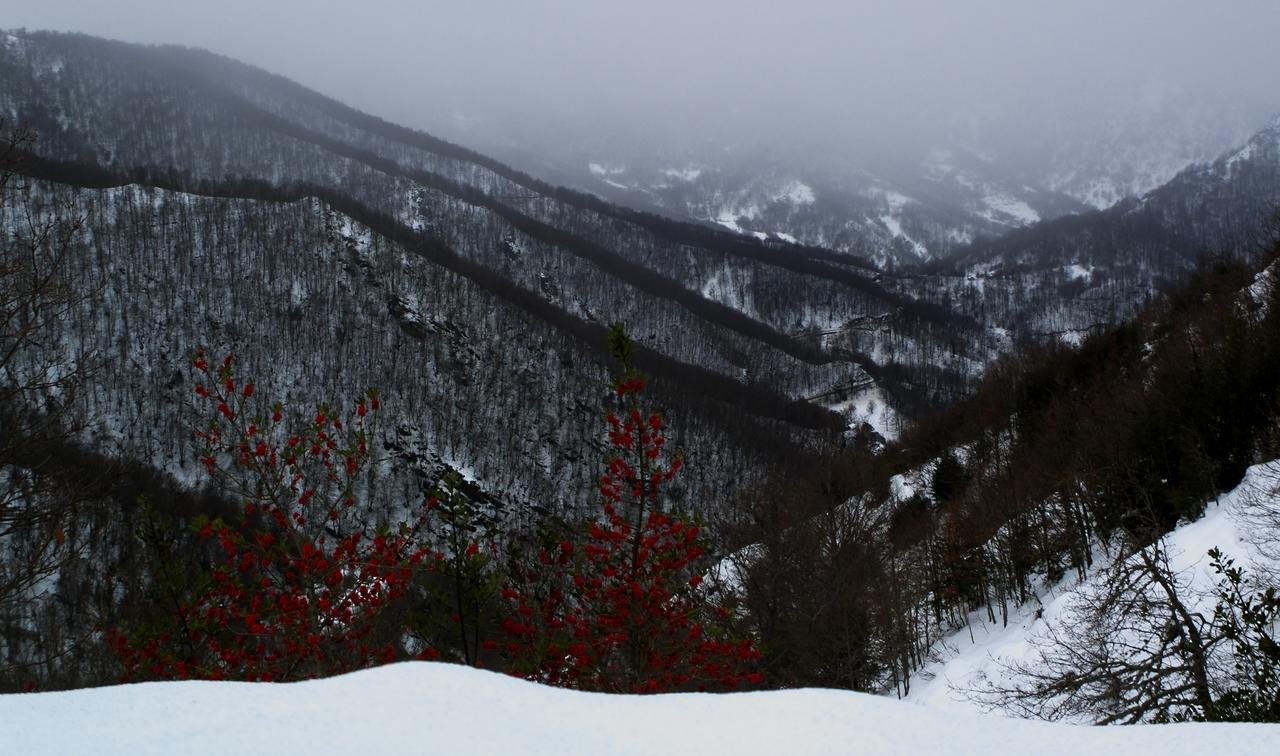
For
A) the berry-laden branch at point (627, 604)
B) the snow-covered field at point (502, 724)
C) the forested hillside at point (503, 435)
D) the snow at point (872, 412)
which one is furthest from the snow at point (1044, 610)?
the snow at point (872, 412)

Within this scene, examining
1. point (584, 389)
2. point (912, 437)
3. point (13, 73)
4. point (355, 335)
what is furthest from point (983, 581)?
point (13, 73)

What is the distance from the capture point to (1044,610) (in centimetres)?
2095

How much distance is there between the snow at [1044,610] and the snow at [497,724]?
815 cm

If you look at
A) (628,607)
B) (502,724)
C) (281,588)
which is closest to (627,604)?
(628,607)

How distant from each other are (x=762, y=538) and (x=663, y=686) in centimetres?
1498

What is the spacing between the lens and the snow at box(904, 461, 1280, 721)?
14.7 meters

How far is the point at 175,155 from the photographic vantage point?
17312 cm

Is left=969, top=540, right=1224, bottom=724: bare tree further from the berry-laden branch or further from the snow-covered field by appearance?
the snow-covered field

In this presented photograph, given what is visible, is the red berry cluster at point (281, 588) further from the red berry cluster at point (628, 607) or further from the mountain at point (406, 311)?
the mountain at point (406, 311)

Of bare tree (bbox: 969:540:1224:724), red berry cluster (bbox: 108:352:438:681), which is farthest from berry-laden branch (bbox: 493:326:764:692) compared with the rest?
bare tree (bbox: 969:540:1224:724)

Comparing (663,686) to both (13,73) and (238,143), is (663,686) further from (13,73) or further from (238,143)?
(13,73)

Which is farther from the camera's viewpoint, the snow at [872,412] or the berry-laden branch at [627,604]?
the snow at [872,412]

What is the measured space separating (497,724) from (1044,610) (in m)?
22.9

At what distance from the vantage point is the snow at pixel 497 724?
2941 millimetres
